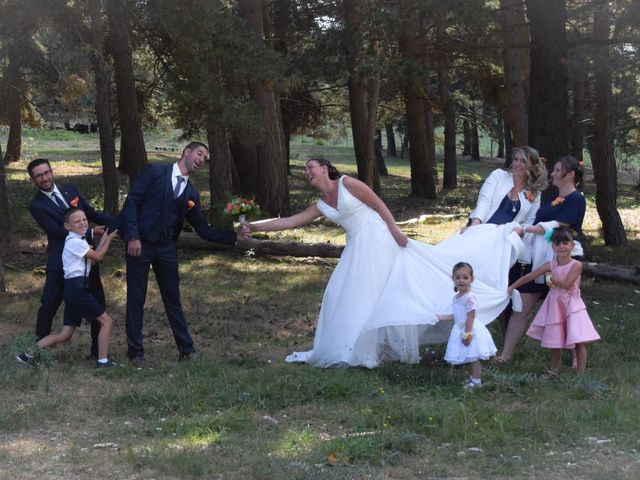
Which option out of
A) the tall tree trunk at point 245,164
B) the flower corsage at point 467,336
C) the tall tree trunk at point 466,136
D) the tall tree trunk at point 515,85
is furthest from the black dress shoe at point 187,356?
the tall tree trunk at point 466,136

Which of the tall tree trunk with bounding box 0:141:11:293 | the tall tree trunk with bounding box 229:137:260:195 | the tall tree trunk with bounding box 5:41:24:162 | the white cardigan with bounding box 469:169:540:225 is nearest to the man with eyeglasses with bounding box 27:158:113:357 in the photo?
the white cardigan with bounding box 469:169:540:225

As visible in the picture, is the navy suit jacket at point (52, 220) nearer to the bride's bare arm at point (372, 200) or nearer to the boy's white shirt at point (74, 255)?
the boy's white shirt at point (74, 255)

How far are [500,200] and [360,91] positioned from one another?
55.1 ft

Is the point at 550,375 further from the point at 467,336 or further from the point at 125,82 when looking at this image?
the point at 125,82

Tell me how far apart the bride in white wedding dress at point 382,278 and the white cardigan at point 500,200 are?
0.86 ft

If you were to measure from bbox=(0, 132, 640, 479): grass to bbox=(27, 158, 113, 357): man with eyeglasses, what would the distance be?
1.29 ft

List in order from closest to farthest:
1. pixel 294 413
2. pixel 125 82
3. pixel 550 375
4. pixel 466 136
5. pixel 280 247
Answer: pixel 294 413, pixel 550 375, pixel 280 247, pixel 125 82, pixel 466 136

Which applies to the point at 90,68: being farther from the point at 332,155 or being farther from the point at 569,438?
the point at 332,155

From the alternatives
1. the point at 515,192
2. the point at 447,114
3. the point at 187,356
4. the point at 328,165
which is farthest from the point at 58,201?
the point at 447,114

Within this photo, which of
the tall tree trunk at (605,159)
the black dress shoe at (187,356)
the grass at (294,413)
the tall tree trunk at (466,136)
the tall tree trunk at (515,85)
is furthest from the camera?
the tall tree trunk at (466,136)

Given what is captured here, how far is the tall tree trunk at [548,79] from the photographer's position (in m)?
13.6

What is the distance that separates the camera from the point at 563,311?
7.79m

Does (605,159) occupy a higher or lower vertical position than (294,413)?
higher

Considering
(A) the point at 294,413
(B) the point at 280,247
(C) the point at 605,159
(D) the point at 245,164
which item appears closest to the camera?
(A) the point at 294,413
